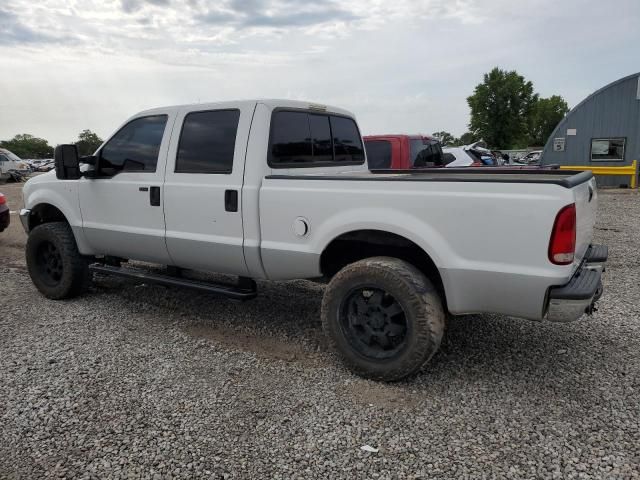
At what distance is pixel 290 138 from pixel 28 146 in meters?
94.8

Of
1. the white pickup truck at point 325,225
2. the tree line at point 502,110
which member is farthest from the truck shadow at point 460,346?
the tree line at point 502,110

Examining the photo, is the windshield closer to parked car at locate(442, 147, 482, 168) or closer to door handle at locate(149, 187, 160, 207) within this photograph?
parked car at locate(442, 147, 482, 168)

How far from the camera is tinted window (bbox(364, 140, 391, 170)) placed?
29.4 feet

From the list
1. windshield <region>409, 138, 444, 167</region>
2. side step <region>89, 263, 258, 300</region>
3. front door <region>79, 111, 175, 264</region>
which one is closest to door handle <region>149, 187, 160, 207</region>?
front door <region>79, 111, 175, 264</region>

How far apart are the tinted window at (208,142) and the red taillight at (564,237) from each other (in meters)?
2.42

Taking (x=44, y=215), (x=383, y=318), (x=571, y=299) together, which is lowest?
(x=383, y=318)

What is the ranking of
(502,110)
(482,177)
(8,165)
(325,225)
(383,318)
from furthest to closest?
1. (502,110)
2. (8,165)
3. (482,177)
4. (325,225)
5. (383,318)

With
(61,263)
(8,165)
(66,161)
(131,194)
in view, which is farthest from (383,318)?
(8,165)

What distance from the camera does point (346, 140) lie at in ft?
16.5

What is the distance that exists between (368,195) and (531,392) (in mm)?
1705

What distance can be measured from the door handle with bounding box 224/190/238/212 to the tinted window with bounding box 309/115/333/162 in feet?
2.87

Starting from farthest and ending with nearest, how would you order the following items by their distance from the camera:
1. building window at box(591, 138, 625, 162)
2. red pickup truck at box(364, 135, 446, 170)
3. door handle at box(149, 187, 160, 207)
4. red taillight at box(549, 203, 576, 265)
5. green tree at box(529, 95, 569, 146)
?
1. green tree at box(529, 95, 569, 146)
2. building window at box(591, 138, 625, 162)
3. red pickup truck at box(364, 135, 446, 170)
4. door handle at box(149, 187, 160, 207)
5. red taillight at box(549, 203, 576, 265)

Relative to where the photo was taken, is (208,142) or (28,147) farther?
(28,147)

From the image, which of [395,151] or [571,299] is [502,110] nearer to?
[395,151]
